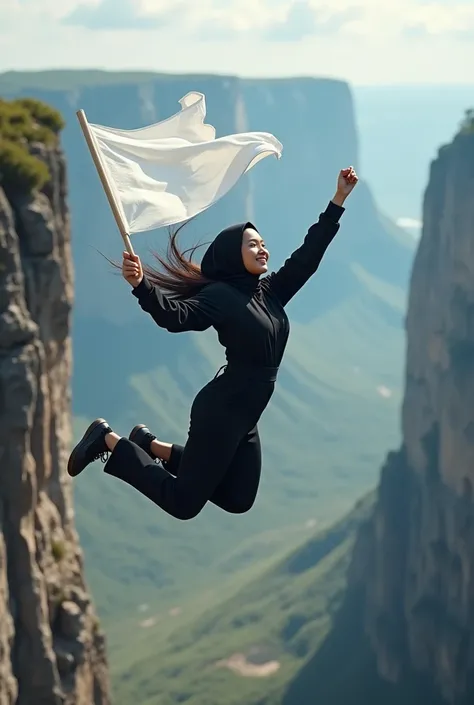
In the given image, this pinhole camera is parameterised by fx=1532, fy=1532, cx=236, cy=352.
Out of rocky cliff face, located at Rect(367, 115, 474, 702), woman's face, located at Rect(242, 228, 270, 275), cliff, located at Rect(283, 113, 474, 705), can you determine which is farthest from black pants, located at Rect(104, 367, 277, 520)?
cliff, located at Rect(283, 113, 474, 705)

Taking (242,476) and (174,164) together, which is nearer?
(242,476)

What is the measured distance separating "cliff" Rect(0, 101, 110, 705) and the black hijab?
97.7ft

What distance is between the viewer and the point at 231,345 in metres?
17.0

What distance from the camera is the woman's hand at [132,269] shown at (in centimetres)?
1592

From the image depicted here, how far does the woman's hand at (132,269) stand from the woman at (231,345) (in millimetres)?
289

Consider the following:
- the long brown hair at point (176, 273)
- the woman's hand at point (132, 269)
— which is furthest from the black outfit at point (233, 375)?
the woman's hand at point (132, 269)

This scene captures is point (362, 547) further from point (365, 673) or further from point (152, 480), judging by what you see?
point (152, 480)

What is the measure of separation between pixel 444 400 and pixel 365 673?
2302 cm

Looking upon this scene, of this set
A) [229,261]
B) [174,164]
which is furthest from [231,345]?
[174,164]

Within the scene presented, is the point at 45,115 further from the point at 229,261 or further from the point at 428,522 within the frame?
the point at 428,522

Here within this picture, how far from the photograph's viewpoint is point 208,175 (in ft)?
57.9

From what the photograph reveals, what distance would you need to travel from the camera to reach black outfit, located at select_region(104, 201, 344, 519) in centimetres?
1689

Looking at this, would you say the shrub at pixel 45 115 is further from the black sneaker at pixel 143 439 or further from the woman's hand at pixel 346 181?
the woman's hand at pixel 346 181

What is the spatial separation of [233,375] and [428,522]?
10701cm
